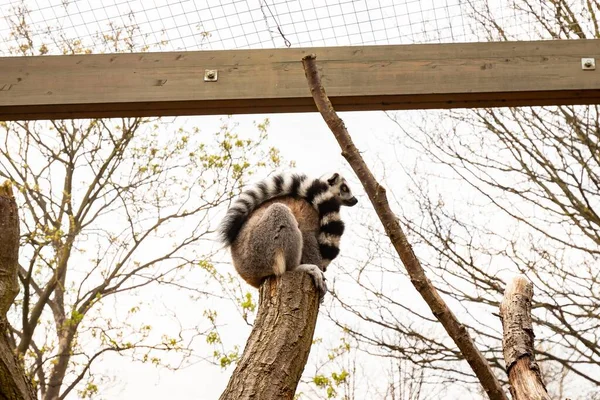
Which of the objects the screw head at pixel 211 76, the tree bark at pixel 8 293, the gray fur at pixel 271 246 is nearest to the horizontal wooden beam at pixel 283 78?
the screw head at pixel 211 76

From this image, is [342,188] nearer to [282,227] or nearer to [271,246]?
[282,227]

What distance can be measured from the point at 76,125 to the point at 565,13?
4430mm

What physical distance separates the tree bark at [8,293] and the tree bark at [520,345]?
1456 mm

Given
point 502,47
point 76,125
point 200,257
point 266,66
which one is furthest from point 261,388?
point 76,125

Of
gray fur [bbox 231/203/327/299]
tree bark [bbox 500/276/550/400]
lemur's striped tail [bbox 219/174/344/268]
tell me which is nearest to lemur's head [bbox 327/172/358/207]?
lemur's striped tail [bbox 219/174/344/268]

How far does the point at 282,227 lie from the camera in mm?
3633

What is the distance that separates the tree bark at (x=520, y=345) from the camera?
2162 millimetres

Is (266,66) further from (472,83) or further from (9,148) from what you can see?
(9,148)

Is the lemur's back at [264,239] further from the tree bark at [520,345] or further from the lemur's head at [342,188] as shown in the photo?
the tree bark at [520,345]

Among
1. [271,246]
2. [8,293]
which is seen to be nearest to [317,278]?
[271,246]

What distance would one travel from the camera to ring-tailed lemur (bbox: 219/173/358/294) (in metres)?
3.58

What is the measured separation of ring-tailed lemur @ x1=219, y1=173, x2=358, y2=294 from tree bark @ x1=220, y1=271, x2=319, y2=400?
0.40m

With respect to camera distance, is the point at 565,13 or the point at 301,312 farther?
the point at 565,13

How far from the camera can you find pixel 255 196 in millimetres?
3885
